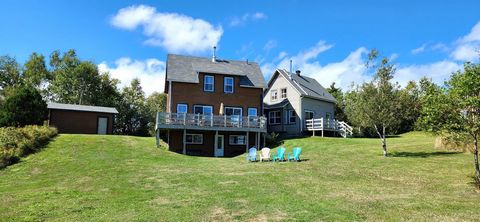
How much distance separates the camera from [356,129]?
37844 millimetres

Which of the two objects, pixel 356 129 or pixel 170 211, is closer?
pixel 170 211

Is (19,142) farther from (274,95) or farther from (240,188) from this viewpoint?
(274,95)

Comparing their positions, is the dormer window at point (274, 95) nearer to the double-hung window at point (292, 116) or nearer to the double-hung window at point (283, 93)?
the double-hung window at point (283, 93)

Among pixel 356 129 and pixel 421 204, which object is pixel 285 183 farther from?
pixel 356 129

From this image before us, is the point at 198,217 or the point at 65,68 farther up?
the point at 65,68

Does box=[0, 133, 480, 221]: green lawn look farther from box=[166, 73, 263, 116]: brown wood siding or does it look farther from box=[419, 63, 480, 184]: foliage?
box=[166, 73, 263, 116]: brown wood siding

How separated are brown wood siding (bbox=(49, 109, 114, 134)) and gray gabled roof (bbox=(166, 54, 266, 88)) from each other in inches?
442

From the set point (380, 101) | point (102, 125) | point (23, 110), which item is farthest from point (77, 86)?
point (380, 101)

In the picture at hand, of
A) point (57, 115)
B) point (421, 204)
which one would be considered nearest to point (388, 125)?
point (421, 204)

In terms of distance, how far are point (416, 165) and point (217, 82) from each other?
18.7m

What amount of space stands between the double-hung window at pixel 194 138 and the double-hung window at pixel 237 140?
8.49ft

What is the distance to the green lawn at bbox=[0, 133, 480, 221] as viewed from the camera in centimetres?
951

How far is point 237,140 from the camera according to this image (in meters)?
31.9

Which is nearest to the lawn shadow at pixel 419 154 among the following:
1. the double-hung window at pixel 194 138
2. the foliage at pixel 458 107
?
the foliage at pixel 458 107
